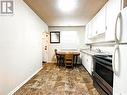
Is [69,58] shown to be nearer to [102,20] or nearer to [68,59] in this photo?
[68,59]

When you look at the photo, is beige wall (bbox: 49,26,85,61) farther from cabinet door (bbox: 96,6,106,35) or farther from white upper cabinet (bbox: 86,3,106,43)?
cabinet door (bbox: 96,6,106,35)

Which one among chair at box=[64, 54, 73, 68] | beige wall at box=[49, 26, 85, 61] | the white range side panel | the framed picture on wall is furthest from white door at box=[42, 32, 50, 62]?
the white range side panel

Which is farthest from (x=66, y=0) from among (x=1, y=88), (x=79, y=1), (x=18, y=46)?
(x=1, y=88)

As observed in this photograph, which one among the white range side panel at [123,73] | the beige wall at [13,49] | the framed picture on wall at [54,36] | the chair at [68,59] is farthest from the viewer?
the framed picture on wall at [54,36]

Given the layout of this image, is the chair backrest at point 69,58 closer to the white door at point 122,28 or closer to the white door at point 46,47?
the white door at point 46,47

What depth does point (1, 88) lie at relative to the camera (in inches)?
102

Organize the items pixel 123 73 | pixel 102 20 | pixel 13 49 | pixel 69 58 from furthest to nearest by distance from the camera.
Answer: pixel 69 58, pixel 102 20, pixel 13 49, pixel 123 73

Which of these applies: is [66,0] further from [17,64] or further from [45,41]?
[45,41]

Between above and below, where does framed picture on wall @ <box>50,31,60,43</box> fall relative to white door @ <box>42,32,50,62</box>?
above

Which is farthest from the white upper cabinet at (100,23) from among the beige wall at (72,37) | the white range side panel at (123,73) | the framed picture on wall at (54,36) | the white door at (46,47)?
the white door at (46,47)

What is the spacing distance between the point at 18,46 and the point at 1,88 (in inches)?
44.3

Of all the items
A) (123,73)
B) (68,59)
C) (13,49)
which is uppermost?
(13,49)

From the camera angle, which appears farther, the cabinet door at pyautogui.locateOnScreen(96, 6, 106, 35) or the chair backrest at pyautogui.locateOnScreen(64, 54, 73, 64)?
the chair backrest at pyautogui.locateOnScreen(64, 54, 73, 64)

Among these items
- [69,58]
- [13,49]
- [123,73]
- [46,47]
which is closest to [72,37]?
[46,47]
